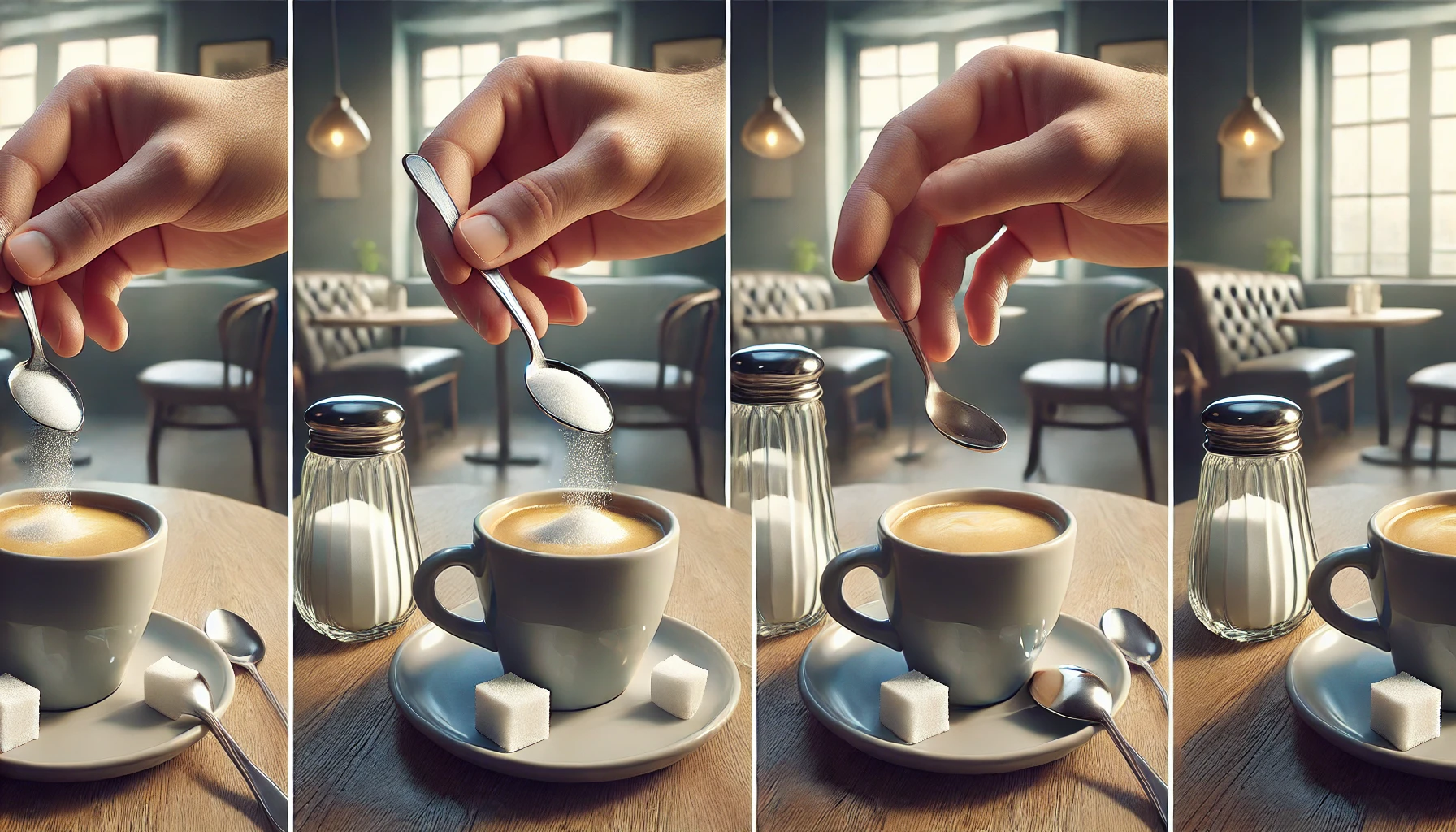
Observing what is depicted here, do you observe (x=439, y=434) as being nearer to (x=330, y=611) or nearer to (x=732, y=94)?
(x=330, y=611)

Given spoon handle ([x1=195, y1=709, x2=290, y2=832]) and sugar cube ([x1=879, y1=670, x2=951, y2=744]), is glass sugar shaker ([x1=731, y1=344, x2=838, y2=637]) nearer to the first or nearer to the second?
sugar cube ([x1=879, y1=670, x2=951, y2=744])

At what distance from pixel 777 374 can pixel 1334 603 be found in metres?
0.28

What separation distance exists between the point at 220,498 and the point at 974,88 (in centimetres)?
42

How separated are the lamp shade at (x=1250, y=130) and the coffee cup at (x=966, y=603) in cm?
20

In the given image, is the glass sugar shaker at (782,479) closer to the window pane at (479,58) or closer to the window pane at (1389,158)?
the window pane at (479,58)

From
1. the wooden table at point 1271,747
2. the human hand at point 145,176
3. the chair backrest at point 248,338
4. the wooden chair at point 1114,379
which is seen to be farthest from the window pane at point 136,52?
the wooden table at point 1271,747

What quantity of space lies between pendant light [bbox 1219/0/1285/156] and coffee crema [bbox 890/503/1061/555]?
0.21 m

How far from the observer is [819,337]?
1.52 ft

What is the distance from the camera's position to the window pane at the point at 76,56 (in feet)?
1.53

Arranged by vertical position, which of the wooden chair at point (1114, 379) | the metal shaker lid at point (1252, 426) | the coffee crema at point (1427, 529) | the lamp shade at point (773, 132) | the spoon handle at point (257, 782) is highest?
the lamp shade at point (773, 132)

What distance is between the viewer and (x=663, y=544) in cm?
41

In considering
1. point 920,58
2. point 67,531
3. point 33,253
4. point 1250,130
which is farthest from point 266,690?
point 1250,130

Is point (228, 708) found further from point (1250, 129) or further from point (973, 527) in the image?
point (1250, 129)

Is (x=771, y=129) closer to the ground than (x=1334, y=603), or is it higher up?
higher up
